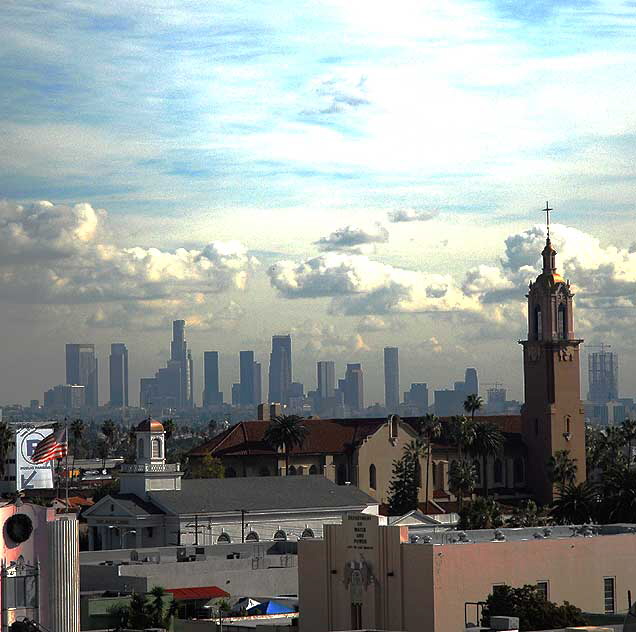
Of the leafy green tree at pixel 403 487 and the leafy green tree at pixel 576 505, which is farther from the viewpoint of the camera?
the leafy green tree at pixel 403 487

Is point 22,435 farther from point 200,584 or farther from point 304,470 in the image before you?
point 304,470

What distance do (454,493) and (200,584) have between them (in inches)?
3499

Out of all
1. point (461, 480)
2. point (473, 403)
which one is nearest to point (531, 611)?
point (461, 480)

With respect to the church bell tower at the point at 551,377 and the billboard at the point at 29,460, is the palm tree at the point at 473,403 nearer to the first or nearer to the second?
the church bell tower at the point at 551,377

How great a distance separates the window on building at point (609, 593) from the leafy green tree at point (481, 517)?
137 feet

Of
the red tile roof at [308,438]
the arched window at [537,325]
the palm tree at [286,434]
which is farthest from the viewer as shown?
the arched window at [537,325]

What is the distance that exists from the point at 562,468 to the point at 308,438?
23751 mm

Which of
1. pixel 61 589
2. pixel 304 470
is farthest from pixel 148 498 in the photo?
pixel 61 589

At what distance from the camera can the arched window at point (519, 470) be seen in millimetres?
167625

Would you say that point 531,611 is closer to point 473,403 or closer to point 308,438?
point 308,438

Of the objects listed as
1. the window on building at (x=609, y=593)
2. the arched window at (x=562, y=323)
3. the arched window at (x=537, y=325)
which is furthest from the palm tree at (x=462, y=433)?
the window on building at (x=609, y=593)

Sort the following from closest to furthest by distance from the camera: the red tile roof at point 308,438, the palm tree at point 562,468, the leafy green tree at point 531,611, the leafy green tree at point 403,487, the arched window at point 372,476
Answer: the leafy green tree at point 531,611
the leafy green tree at point 403,487
the palm tree at point 562,468
the red tile roof at point 308,438
the arched window at point 372,476

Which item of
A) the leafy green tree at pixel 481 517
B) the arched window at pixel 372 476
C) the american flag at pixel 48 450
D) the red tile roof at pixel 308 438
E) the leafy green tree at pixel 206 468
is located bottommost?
the leafy green tree at pixel 481 517

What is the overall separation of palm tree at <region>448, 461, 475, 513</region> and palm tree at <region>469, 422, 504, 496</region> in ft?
11.4
